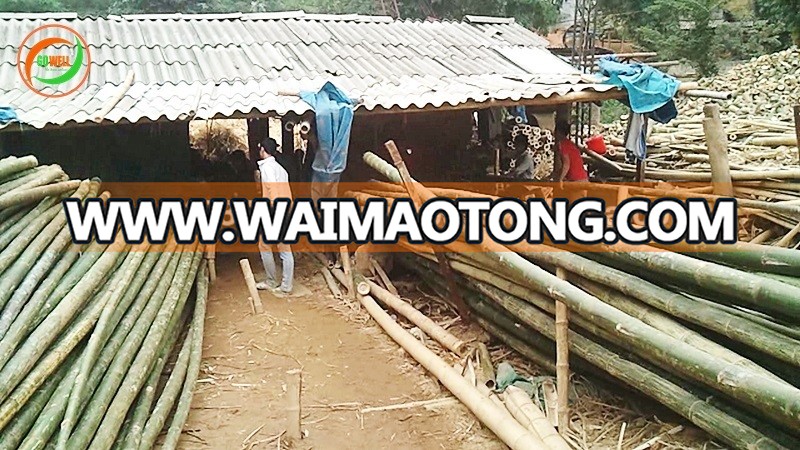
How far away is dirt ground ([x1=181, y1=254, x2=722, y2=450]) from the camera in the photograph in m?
3.84

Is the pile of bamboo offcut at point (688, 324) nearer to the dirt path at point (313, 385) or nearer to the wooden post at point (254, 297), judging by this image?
the dirt path at point (313, 385)

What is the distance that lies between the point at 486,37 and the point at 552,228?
6.47m

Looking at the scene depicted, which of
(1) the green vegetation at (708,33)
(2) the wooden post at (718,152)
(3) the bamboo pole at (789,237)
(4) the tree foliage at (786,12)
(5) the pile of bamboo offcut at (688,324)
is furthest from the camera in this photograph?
(1) the green vegetation at (708,33)

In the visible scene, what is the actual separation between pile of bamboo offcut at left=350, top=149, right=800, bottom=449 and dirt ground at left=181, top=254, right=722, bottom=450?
10.3 inches

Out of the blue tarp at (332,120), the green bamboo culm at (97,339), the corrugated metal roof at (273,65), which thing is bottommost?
the green bamboo culm at (97,339)

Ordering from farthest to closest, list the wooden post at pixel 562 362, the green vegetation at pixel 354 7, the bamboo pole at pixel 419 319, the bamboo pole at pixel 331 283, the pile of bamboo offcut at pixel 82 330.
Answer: the green vegetation at pixel 354 7 → the bamboo pole at pixel 331 283 → the bamboo pole at pixel 419 319 → the wooden post at pixel 562 362 → the pile of bamboo offcut at pixel 82 330

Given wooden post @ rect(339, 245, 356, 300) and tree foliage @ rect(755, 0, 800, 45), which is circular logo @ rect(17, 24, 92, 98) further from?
tree foliage @ rect(755, 0, 800, 45)

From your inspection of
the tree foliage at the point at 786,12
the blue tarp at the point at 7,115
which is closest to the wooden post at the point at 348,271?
the blue tarp at the point at 7,115

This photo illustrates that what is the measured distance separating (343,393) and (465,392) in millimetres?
926

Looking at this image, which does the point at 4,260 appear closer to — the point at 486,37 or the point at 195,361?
the point at 195,361

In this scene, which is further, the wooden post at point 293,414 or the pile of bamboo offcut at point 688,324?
the wooden post at point 293,414

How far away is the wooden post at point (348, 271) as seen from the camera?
6.47 metres

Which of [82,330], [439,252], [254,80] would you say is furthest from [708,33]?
[82,330]

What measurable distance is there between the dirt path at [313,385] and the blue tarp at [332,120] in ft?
4.92
